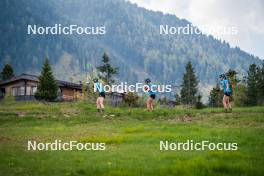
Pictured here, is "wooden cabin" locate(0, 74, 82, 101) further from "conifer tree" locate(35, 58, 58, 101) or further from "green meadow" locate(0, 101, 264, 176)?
"green meadow" locate(0, 101, 264, 176)

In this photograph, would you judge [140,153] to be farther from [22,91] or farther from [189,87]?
[189,87]

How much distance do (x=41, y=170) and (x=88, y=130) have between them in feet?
32.7

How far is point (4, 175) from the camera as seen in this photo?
12.4m

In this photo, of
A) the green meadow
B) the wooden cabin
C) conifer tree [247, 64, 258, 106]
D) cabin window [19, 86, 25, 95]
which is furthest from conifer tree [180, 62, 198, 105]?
the green meadow

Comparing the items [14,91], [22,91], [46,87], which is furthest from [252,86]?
[14,91]

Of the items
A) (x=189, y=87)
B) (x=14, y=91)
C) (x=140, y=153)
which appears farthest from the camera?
(x=189, y=87)

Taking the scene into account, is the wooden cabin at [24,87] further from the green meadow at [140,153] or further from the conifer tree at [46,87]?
the green meadow at [140,153]

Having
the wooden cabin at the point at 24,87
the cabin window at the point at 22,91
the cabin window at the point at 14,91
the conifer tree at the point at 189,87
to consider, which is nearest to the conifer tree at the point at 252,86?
the conifer tree at the point at 189,87

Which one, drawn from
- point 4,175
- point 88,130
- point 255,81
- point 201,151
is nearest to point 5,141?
point 88,130

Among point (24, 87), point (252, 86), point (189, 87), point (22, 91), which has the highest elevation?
point (189, 87)

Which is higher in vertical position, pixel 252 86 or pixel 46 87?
pixel 252 86

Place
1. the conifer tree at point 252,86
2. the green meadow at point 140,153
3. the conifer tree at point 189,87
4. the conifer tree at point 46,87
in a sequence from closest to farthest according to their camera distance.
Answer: the green meadow at point 140,153
the conifer tree at point 46,87
the conifer tree at point 252,86
the conifer tree at point 189,87

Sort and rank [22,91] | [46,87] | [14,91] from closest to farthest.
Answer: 1. [46,87]
2. [22,91]
3. [14,91]

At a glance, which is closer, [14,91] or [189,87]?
[14,91]
